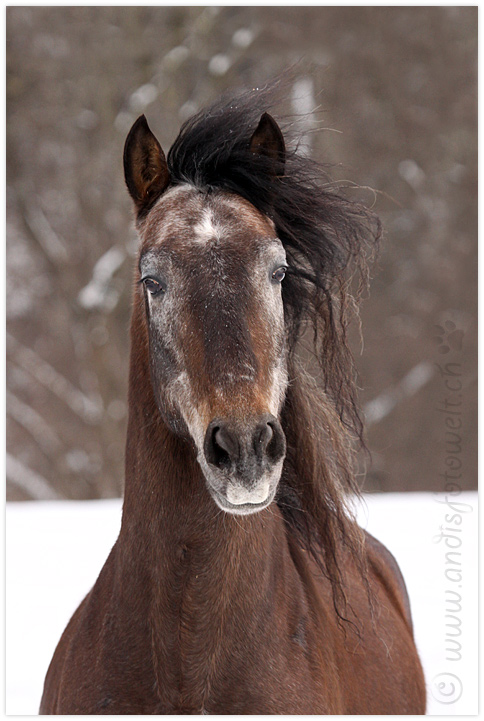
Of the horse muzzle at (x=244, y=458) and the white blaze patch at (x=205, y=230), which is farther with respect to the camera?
the white blaze patch at (x=205, y=230)

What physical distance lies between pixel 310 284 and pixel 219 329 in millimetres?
752

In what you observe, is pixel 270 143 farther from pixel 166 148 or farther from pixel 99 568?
pixel 166 148

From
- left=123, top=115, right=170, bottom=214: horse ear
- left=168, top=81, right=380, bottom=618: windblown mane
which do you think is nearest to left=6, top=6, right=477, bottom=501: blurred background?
left=168, top=81, right=380, bottom=618: windblown mane

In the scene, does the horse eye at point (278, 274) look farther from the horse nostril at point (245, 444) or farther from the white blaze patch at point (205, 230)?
the horse nostril at point (245, 444)

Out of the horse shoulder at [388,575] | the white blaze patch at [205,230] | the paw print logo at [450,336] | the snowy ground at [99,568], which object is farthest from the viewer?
the paw print logo at [450,336]

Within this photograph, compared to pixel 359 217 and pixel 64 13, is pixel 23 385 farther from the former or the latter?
pixel 359 217

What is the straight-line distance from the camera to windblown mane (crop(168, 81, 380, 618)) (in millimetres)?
2475

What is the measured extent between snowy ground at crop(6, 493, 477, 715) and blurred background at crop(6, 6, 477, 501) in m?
2.60

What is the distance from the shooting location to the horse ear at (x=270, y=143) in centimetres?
249

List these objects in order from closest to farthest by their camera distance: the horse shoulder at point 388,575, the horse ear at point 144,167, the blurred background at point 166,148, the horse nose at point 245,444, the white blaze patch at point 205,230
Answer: the horse nose at point 245,444, the white blaze patch at point 205,230, the horse ear at point 144,167, the horse shoulder at point 388,575, the blurred background at point 166,148

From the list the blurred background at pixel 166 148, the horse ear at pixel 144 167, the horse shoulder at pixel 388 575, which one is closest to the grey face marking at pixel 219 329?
the horse ear at pixel 144 167

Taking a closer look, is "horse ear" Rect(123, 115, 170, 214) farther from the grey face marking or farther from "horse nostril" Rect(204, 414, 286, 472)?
"horse nostril" Rect(204, 414, 286, 472)

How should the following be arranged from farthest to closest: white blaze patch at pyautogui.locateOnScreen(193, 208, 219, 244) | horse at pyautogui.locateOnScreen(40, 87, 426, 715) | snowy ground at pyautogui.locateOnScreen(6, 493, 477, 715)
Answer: snowy ground at pyautogui.locateOnScreen(6, 493, 477, 715)
white blaze patch at pyautogui.locateOnScreen(193, 208, 219, 244)
horse at pyautogui.locateOnScreen(40, 87, 426, 715)

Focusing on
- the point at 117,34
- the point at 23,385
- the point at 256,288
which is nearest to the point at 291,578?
the point at 256,288
